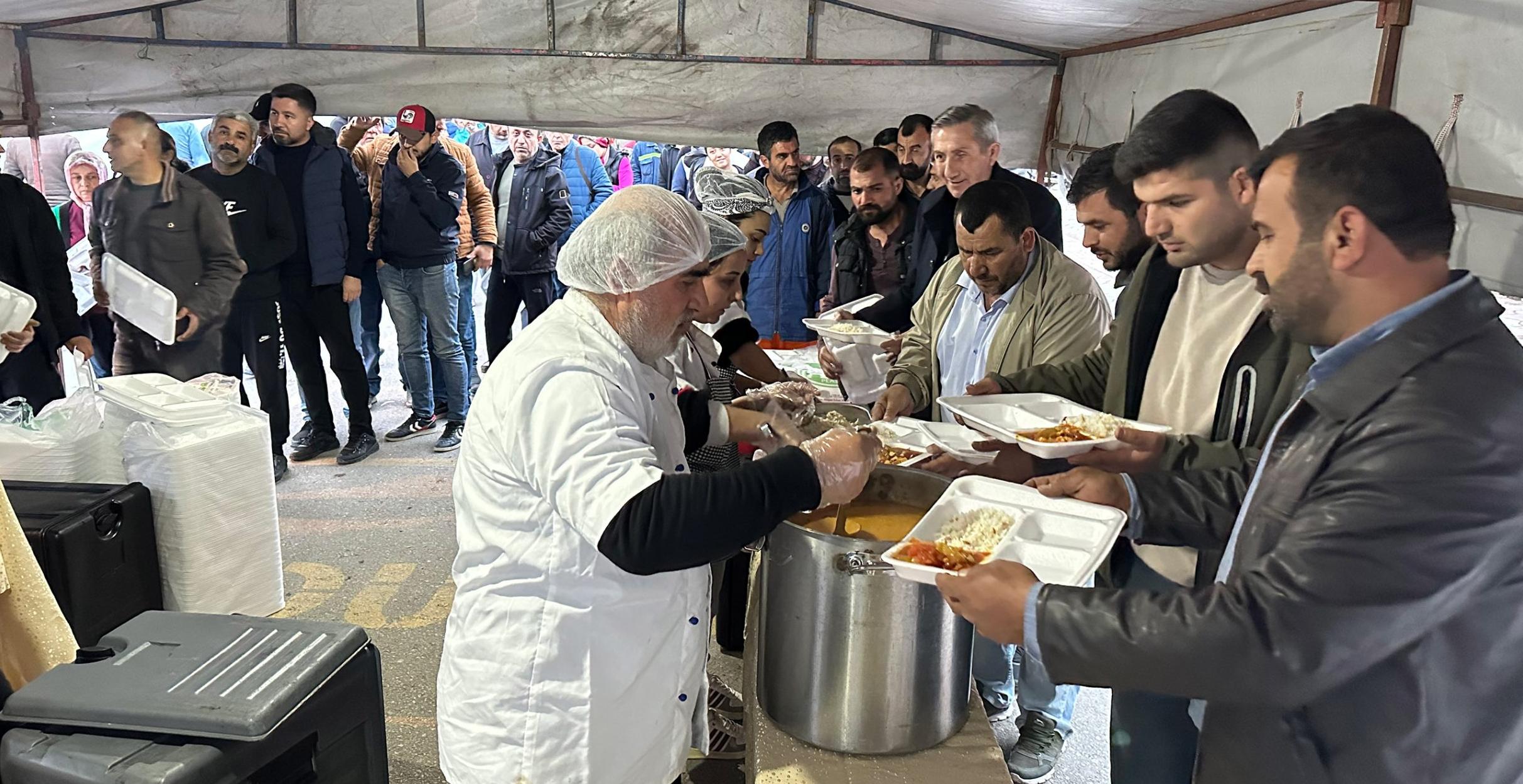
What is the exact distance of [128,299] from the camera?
3982 millimetres

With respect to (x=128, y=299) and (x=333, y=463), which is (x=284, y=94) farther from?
(x=333, y=463)

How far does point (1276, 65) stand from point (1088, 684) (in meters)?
2.45

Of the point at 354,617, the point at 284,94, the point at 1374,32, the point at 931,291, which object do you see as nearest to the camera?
the point at 1374,32

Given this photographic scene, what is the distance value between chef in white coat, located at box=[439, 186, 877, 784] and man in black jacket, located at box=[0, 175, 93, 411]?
3097mm

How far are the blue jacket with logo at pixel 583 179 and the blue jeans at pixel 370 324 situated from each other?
3.80 feet

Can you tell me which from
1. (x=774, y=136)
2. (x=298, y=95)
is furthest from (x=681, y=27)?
(x=298, y=95)

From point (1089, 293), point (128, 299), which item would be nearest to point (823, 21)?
point (1089, 293)

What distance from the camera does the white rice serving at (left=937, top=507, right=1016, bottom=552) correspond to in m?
1.38

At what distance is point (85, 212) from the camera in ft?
17.9

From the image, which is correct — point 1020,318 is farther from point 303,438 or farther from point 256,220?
point 303,438

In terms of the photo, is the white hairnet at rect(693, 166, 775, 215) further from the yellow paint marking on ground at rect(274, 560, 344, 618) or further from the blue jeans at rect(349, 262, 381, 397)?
the blue jeans at rect(349, 262, 381, 397)

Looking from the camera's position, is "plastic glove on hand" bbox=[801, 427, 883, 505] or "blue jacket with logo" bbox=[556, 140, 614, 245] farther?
"blue jacket with logo" bbox=[556, 140, 614, 245]

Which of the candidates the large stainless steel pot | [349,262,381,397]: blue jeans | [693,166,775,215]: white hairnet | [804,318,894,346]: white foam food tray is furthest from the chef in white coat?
[349,262,381,397]: blue jeans

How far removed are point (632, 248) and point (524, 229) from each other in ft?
13.7
